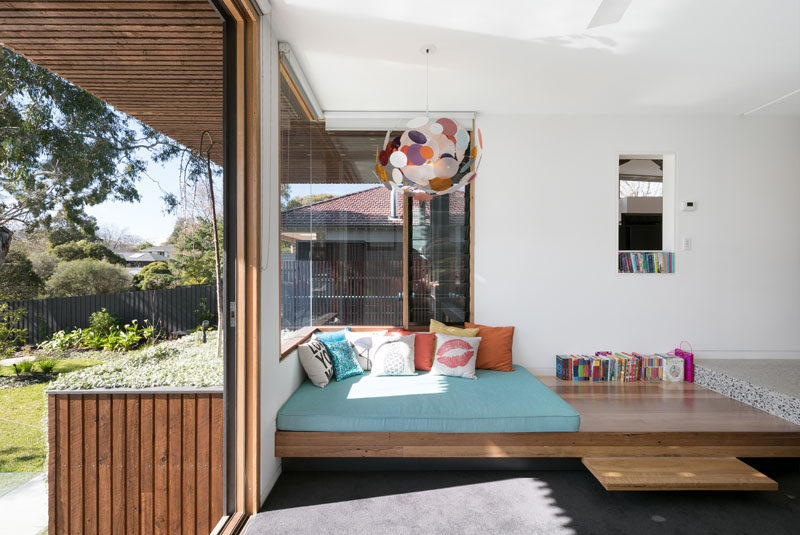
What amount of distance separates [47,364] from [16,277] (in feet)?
1.75

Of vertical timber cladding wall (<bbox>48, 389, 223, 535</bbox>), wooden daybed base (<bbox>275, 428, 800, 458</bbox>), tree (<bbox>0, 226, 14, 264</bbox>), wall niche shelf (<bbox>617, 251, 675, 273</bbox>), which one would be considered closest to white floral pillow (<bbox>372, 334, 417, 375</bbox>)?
wooden daybed base (<bbox>275, 428, 800, 458</bbox>)

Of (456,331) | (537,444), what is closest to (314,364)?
(456,331)

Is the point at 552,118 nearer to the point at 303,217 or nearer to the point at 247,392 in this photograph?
the point at 303,217

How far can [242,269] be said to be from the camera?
225cm

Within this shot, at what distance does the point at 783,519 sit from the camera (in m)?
2.24

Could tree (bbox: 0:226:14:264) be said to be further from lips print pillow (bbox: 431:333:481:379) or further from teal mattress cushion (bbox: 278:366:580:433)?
lips print pillow (bbox: 431:333:481:379)

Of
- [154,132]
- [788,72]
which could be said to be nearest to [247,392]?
[154,132]

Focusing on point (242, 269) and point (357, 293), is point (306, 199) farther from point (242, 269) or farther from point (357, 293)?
point (242, 269)

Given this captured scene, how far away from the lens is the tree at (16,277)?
134cm

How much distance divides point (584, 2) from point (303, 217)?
237 centimetres

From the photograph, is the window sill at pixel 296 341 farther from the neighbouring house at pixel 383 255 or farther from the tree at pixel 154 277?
the tree at pixel 154 277

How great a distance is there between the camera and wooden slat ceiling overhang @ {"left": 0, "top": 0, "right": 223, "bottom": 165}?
78.2 inches

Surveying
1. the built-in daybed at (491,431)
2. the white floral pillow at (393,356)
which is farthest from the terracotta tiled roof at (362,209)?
the built-in daybed at (491,431)

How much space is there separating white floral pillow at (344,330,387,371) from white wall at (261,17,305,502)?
→ 97 centimetres
